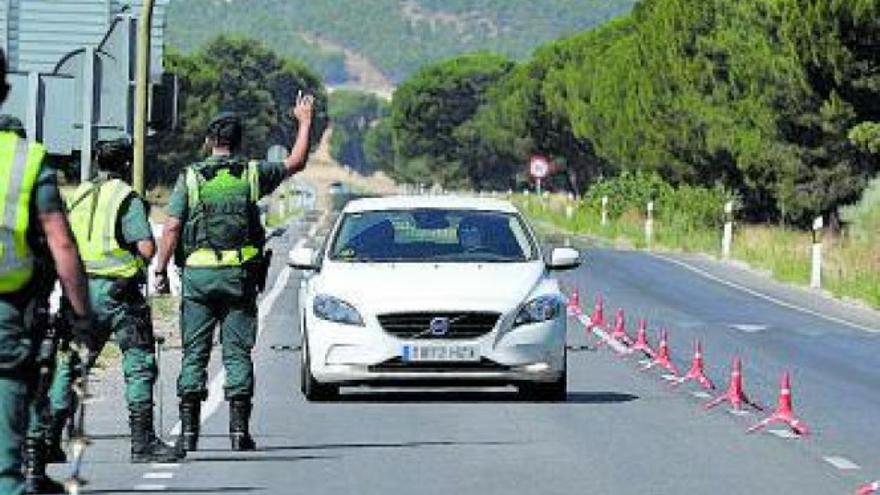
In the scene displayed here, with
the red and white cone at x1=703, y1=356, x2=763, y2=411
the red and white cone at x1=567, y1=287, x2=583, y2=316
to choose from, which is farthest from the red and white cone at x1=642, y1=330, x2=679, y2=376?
the red and white cone at x1=567, y1=287, x2=583, y2=316

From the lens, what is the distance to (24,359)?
896 centimetres

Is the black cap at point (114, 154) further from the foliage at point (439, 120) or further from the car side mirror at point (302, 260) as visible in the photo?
the foliage at point (439, 120)

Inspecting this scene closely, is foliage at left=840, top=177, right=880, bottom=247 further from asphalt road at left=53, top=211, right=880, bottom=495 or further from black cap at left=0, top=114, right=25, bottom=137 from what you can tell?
black cap at left=0, top=114, right=25, bottom=137

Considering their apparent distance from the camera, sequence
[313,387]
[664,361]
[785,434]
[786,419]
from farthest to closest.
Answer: [664,361] < [313,387] < [786,419] < [785,434]

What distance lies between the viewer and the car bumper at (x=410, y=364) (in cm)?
1941

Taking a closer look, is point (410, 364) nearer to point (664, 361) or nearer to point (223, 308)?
point (223, 308)

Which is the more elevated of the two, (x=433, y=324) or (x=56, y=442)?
(x=433, y=324)

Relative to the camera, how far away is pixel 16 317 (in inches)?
357

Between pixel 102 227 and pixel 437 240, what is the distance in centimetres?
646

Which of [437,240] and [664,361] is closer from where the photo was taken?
[437,240]

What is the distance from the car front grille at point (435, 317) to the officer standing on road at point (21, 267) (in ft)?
34.0

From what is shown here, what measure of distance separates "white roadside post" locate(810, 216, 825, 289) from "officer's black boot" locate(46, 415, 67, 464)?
3048 centimetres

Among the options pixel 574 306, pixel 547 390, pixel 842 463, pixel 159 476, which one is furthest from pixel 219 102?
pixel 159 476

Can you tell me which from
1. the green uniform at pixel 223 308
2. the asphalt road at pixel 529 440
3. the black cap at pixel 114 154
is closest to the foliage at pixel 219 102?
the asphalt road at pixel 529 440
